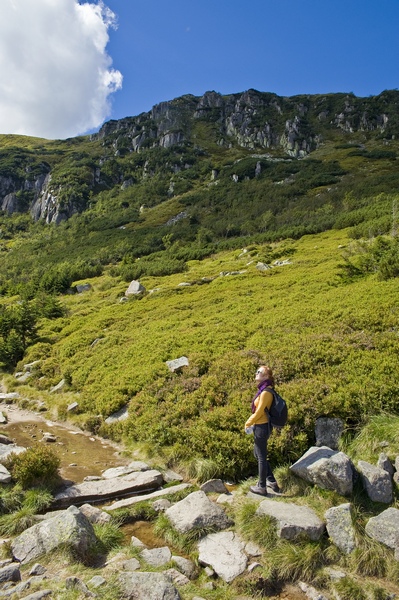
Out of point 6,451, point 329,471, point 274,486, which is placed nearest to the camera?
point 329,471

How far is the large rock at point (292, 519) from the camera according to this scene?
609 centimetres

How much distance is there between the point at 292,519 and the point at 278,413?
204 centimetres

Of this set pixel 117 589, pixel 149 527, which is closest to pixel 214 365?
pixel 149 527

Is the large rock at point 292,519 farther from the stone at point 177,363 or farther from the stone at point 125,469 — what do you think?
the stone at point 177,363

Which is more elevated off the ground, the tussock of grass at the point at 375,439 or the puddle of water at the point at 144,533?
the tussock of grass at the point at 375,439

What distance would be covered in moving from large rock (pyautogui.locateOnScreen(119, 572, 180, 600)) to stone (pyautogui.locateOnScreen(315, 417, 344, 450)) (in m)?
5.64

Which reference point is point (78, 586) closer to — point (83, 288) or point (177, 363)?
point (177, 363)

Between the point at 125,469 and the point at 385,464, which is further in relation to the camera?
the point at 125,469

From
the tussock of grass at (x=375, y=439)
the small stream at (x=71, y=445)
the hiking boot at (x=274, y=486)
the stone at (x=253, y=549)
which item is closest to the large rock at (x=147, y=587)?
the stone at (x=253, y=549)

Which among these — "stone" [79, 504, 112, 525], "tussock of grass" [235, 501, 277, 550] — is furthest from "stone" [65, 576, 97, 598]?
"tussock of grass" [235, 501, 277, 550]

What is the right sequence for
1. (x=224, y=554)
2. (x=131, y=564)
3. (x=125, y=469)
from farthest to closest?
(x=125, y=469)
(x=224, y=554)
(x=131, y=564)

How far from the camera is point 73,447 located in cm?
1230

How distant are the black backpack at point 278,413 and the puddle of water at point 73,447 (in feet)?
18.0

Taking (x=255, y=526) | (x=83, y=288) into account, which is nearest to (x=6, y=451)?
(x=255, y=526)
